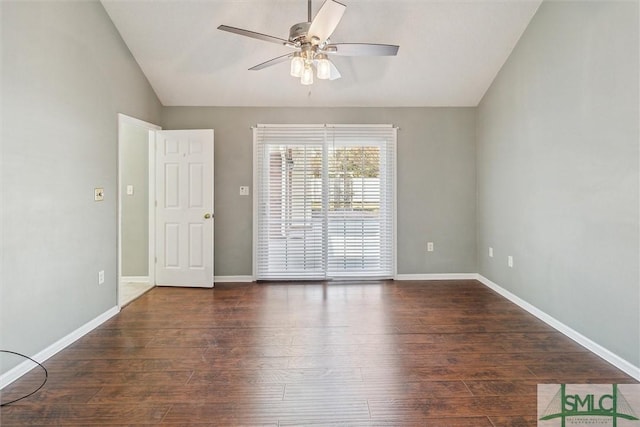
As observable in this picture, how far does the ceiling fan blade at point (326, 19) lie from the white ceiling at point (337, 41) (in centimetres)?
111

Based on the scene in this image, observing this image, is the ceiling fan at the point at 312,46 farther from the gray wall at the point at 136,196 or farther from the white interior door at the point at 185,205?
the gray wall at the point at 136,196

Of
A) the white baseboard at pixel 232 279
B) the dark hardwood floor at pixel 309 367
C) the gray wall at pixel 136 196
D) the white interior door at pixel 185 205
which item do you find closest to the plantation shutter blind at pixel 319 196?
the white baseboard at pixel 232 279

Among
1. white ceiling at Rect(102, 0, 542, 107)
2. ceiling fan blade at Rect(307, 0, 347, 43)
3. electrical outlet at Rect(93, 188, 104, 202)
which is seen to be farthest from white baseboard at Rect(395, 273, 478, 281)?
electrical outlet at Rect(93, 188, 104, 202)

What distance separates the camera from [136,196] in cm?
456

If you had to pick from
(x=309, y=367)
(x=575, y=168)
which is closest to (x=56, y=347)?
(x=309, y=367)

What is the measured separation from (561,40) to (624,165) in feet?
4.47

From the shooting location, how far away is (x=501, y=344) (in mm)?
2686

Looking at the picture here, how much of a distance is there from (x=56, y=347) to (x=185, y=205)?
216cm

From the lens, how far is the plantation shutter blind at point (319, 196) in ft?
15.1

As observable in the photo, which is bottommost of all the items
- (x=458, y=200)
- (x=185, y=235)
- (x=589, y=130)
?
(x=185, y=235)

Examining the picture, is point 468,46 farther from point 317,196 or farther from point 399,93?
point 317,196

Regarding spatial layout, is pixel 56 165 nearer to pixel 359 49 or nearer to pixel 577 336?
pixel 359 49

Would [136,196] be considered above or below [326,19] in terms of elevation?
below

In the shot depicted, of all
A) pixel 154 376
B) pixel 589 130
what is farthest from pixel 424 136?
pixel 154 376
